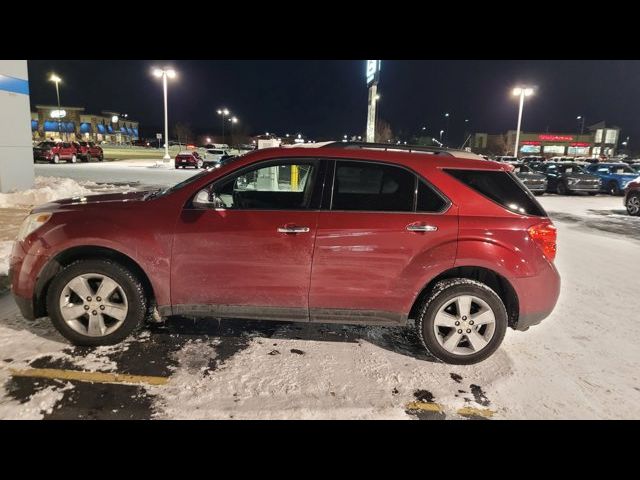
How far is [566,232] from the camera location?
11.0 meters

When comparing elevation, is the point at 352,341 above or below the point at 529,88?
below

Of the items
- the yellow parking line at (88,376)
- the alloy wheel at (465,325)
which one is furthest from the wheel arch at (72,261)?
the alloy wheel at (465,325)

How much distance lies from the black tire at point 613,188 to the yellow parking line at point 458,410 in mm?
22962

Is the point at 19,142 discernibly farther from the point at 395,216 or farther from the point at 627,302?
the point at 627,302

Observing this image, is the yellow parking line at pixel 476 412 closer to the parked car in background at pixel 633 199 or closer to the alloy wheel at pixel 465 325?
the alloy wheel at pixel 465 325

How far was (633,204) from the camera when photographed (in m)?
14.6

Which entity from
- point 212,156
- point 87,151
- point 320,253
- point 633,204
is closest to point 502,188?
point 320,253

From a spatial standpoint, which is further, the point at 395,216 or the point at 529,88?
the point at 529,88

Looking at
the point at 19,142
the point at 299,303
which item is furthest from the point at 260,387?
the point at 19,142

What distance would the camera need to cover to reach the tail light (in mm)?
3762

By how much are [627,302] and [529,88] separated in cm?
3592

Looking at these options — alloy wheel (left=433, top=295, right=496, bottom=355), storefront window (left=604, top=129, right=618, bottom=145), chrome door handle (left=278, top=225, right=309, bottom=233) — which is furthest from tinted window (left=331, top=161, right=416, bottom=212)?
storefront window (left=604, top=129, right=618, bottom=145)

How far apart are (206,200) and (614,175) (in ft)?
77.8
